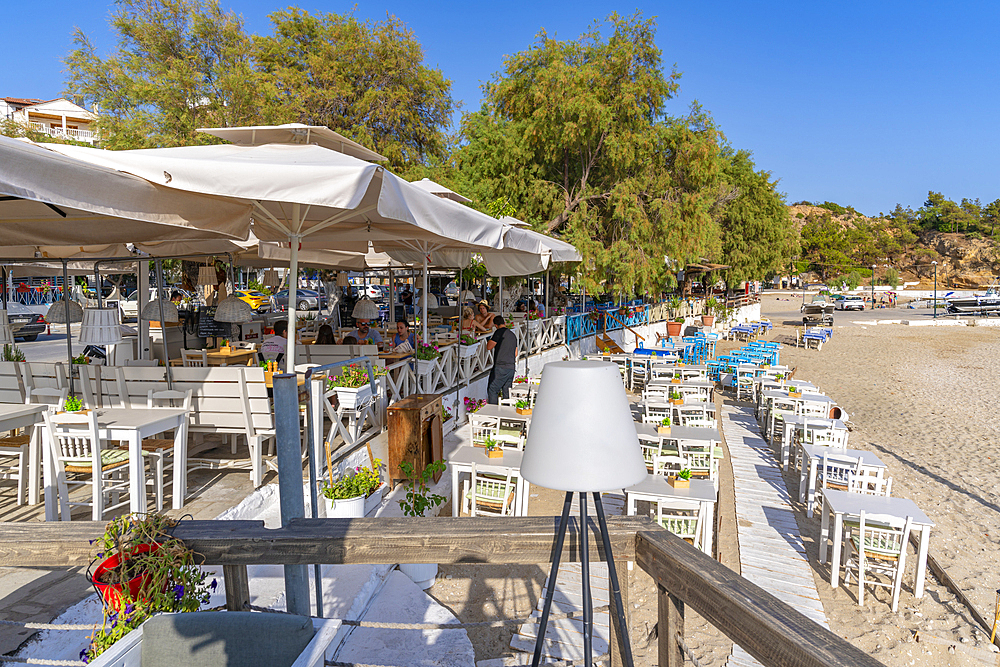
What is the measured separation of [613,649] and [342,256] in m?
8.68

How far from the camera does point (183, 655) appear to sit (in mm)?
1629

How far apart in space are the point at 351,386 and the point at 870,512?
5.21 m

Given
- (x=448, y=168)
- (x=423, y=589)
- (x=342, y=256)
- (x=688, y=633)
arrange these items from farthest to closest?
(x=448, y=168) < (x=342, y=256) < (x=688, y=633) < (x=423, y=589)

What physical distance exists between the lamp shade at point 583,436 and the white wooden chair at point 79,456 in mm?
3865

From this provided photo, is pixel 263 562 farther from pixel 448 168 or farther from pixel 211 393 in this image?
pixel 448 168

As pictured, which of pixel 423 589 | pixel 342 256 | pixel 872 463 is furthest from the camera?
pixel 342 256

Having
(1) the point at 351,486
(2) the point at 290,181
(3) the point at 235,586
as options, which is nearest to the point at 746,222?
(1) the point at 351,486

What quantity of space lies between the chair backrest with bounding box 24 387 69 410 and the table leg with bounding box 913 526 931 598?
7814 millimetres

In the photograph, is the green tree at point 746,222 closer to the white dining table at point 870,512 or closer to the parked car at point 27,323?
the white dining table at point 870,512

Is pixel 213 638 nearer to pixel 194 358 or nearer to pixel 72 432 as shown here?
pixel 72 432

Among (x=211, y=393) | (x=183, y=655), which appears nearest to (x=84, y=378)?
(x=211, y=393)

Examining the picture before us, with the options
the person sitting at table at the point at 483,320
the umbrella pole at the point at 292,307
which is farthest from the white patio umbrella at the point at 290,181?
the person sitting at table at the point at 483,320

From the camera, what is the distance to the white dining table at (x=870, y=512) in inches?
215

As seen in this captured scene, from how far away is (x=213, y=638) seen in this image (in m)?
1.64
